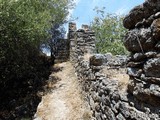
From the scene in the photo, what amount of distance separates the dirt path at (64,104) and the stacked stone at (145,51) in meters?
5.54

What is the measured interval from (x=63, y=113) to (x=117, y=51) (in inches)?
755

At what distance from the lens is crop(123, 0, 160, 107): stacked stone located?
543 centimetres

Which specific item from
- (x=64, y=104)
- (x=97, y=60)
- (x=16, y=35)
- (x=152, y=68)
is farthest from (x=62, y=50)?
(x=152, y=68)

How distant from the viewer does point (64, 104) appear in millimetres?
14500

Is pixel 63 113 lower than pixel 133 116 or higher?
lower

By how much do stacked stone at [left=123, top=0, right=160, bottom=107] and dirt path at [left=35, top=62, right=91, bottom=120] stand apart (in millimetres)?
5544

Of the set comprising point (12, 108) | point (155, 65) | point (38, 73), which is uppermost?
point (155, 65)

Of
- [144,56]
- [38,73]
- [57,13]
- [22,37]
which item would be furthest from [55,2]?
[144,56]

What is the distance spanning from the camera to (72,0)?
30297 mm

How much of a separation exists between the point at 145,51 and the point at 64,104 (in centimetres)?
900

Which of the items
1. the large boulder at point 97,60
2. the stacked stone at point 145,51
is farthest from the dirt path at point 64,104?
the stacked stone at point 145,51

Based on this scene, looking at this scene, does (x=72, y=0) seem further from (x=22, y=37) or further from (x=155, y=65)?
(x=155, y=65)

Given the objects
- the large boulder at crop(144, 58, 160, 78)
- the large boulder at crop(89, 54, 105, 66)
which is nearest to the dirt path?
the large boulder at crop(89, 54, 105, 66)

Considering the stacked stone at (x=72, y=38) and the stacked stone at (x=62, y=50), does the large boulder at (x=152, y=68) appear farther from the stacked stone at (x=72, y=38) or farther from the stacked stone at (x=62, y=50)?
the stacked stone at (x=62, y=50)
